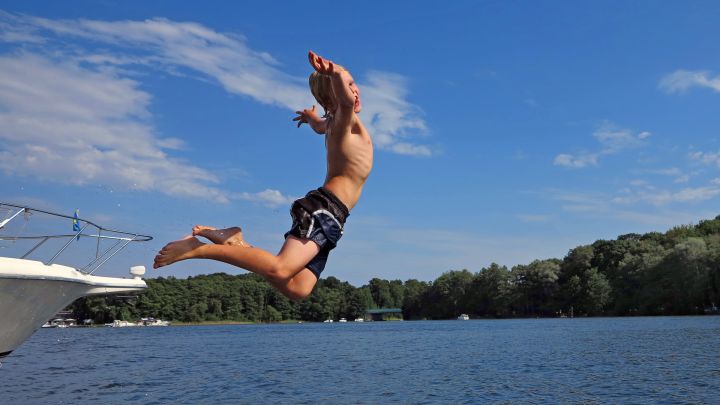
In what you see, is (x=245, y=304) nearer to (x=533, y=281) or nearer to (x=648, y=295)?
(x=533, y=281)

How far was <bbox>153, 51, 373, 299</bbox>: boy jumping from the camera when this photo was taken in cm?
544

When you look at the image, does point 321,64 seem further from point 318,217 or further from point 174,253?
point 174,253

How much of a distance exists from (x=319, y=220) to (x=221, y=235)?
0.85 metres

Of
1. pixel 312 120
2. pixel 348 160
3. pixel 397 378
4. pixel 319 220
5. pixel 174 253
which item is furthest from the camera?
pixel 397 378

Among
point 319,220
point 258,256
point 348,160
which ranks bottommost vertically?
point 258,256

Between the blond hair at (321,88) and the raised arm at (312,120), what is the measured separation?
65cm

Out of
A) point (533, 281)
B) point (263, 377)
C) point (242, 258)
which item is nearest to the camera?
point (242, 258)

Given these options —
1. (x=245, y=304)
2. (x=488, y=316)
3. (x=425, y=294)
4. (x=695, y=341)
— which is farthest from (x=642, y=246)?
(x=245, y=304)

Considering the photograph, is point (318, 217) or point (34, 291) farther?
point (34, 291)

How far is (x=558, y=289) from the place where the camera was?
6004 inches

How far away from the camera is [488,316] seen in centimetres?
17638

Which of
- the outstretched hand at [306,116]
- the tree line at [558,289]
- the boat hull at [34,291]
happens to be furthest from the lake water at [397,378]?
the tree line at [558,289]

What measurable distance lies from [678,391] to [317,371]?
18023 mm

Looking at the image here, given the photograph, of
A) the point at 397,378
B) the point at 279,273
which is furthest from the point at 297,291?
the point at 397,378
